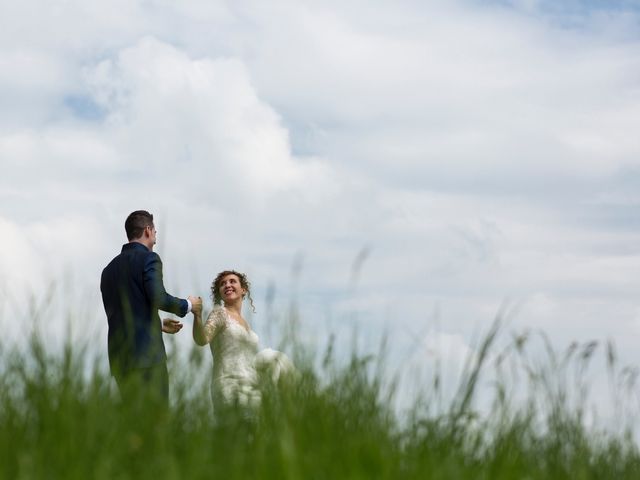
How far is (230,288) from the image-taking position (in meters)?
10.2

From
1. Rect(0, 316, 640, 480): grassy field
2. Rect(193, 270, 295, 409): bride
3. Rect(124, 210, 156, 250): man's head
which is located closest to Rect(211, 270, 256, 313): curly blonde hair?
Rect(193, 270, 295, 409): bride

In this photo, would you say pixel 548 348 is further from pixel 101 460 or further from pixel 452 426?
Result: pixel 101 460

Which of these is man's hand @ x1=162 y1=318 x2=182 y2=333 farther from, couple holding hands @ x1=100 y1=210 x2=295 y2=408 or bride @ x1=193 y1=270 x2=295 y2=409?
bride @ x1=193 y1=270 x2=295 y2=409

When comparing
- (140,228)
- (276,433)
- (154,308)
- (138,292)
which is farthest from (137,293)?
(276,433)

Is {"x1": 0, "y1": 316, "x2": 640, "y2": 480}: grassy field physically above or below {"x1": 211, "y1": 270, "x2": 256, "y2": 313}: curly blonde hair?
below

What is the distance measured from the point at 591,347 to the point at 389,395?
128 centimetres

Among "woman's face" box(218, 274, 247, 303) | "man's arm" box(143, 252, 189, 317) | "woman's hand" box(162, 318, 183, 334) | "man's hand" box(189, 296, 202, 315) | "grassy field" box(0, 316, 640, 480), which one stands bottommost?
"grassy field" box(0, 316, 640, 480)

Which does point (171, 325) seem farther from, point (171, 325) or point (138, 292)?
point (138, 292)

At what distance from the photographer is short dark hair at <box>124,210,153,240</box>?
355 inches

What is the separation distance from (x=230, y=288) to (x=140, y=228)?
1490 millimetres

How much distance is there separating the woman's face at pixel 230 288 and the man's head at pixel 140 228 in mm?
1261

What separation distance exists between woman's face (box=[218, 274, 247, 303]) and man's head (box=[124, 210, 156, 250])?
126cm

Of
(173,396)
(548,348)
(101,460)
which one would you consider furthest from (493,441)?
(101,460)

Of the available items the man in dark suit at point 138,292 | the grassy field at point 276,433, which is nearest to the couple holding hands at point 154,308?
the man in dark suit at point 138,292
